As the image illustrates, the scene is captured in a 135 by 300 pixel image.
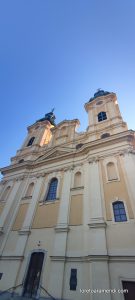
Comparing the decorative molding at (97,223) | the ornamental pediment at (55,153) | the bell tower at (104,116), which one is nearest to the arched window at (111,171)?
the decorative molding at (97,223)

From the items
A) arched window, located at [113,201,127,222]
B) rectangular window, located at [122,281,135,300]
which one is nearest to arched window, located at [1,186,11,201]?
arched window, located at [113,201,127,222]

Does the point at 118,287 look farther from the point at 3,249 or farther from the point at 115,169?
the point at 3,249

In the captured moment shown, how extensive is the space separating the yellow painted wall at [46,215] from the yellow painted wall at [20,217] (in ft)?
4.49

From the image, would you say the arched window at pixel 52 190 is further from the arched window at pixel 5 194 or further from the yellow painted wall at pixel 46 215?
the arched window at pixel 5 194

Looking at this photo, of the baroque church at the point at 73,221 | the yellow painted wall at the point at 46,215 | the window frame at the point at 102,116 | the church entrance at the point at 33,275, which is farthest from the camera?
the window frame at the point at 102,116

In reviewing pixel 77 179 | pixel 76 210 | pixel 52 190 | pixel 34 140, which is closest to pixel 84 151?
pixel 77 179

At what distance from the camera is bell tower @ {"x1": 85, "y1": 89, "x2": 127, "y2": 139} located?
652 inches

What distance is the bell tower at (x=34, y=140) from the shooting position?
2084 centimetres

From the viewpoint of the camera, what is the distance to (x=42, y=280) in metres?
9.45

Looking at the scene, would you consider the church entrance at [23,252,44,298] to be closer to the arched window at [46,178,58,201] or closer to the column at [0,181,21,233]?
the column at [0,181,21,233]

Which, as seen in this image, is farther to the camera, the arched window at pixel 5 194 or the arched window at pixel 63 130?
the arched window at pixel 63 130

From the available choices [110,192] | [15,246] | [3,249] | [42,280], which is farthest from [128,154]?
[3,249]

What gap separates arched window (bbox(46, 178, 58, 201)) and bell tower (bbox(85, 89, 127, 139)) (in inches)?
235

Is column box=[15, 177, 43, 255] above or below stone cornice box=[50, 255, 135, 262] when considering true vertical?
above
